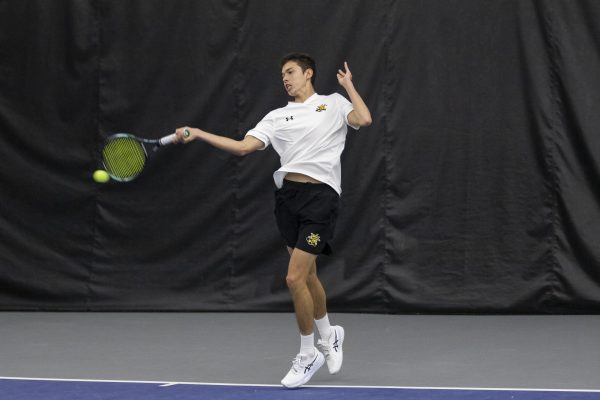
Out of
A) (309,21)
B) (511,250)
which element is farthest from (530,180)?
(309,21)

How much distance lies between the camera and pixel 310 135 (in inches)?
230

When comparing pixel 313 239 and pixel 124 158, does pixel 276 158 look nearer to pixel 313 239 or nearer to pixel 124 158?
pixel 124 158

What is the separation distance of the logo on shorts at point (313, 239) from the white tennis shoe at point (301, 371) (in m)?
0.52

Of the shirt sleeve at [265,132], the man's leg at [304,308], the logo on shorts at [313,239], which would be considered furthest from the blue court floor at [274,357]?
the shirt sleeve at [265,132]

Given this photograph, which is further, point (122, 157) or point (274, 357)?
point (274, 357)

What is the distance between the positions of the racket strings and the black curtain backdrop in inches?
103

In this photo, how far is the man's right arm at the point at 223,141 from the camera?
546cm

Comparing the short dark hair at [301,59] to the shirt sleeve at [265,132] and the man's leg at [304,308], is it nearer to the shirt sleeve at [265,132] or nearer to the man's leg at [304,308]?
the shirt sleeve at [265,132]

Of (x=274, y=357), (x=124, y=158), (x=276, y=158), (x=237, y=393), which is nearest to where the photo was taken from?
(x=237, y=393)

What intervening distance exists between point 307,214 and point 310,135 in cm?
38

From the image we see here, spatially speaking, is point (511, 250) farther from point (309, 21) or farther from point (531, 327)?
point (309, 21)

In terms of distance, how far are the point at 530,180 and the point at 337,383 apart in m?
3.27

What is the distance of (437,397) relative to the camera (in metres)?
5.27

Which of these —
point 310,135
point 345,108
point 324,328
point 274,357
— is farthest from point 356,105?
point 274,357
